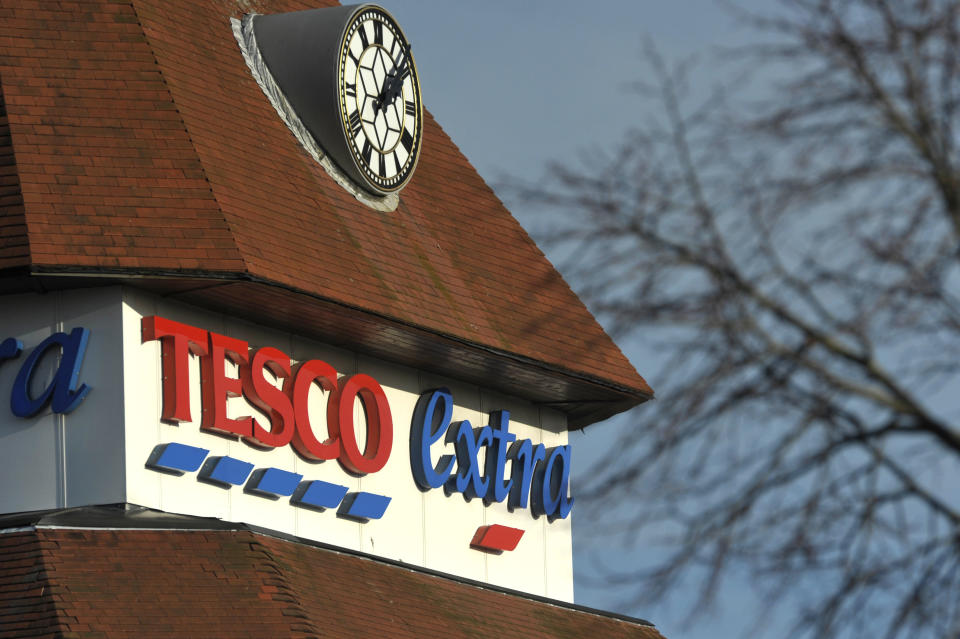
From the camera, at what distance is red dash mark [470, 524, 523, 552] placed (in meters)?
24.8

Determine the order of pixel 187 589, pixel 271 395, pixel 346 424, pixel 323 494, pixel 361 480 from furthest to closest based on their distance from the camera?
pixel 361 480 < pixel 346 424 < pixel 323 494 < pixel 271 395 < pixel 187 589

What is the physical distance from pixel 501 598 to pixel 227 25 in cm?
845

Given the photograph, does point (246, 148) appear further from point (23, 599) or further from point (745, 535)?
point (745, 535)

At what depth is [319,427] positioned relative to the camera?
22.8 metres

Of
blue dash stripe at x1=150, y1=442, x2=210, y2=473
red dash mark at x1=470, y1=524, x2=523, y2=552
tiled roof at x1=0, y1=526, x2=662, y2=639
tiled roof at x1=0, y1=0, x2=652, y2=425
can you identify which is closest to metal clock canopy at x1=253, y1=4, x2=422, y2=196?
tiled roof at x1=0, y1=0, x2=652, y2=425

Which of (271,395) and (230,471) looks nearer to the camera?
(230,471)

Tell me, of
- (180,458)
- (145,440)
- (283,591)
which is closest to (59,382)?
(145,440)

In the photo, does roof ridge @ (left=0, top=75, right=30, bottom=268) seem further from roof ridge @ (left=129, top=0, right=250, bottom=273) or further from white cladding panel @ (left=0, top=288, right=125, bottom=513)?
roof ridge @ (left=129, top=0, right=250, bottom=273)

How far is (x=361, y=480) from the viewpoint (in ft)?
76.1

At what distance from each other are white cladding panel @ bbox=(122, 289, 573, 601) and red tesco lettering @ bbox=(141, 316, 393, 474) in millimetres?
124

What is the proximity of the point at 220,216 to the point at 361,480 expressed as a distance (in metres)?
4.24

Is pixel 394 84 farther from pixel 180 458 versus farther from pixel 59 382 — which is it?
pixel 59 382

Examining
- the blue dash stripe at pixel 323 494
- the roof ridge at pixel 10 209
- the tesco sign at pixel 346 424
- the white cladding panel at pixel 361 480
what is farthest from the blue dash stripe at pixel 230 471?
the roof ridge at pixel 10 209

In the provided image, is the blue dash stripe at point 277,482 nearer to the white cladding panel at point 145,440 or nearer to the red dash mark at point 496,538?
the white cladding panel at point 145,440
